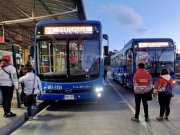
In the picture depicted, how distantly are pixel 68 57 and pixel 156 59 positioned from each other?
24.3ft

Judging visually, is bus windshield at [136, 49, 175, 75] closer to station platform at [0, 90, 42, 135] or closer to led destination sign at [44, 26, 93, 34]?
led destination sign at [44, 26, 93, 34]

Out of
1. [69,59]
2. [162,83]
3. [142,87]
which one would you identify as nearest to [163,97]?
[162,83]

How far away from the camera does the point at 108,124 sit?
10.8m

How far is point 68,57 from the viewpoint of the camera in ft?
48.5

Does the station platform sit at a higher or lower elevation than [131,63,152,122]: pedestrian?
lower

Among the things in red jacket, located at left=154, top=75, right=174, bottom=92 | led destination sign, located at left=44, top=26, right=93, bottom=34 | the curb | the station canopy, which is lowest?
the curb

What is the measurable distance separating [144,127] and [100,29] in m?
6.05

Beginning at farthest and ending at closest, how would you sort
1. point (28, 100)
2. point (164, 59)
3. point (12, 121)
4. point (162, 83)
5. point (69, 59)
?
point (164, 59) → point (69, 59) → point (28, 100) → point (162, 83) → point (12, 121)

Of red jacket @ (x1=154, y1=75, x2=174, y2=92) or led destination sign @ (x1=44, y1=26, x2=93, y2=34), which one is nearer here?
red jacket @ (x1=154, y1=75, x2=174, y2=92)

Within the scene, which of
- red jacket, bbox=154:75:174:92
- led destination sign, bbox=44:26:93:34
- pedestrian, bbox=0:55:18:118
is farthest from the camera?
led destination sign, bbox=44:26:93:34

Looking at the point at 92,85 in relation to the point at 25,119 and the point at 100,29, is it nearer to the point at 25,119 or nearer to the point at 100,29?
the point at 100,29

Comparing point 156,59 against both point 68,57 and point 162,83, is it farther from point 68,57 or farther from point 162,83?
point 162,83

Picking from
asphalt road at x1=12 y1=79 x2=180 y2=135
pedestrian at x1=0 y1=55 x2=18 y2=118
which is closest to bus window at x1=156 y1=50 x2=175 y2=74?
asphalt road at x1=12 y1=79 x2=180 y2=135

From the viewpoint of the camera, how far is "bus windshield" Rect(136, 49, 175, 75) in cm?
2059
